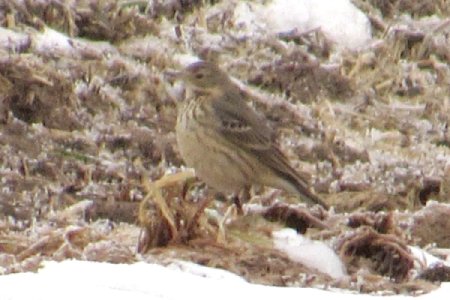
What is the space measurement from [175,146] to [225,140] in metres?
0.28

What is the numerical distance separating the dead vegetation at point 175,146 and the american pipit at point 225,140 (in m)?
0.14

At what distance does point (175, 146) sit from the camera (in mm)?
9719

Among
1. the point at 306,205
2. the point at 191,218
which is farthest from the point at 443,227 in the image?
the point at 191,218

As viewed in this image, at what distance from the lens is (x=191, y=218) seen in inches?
282

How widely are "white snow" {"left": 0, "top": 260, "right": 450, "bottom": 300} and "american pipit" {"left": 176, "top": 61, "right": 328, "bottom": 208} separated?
2992 mm

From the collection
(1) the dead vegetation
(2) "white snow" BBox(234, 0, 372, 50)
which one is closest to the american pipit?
(1) the dead vegetation

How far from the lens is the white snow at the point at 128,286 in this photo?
5.70 meters

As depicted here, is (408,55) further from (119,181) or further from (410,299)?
A: (410,299)

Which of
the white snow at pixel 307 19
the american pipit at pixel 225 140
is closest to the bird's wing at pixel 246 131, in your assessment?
the american pipit at pixel 225 140

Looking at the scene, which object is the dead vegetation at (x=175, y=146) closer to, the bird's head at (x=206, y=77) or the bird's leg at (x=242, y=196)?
the bird's leg at (x=242, y=196)

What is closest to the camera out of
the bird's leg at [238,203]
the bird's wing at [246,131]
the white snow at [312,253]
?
the white snow at [312,253]

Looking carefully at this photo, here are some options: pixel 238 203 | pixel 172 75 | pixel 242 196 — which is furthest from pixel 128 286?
pixel 172 75

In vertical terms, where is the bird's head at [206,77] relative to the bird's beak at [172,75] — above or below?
above

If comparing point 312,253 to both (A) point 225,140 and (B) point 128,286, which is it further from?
(A) point 225,140
